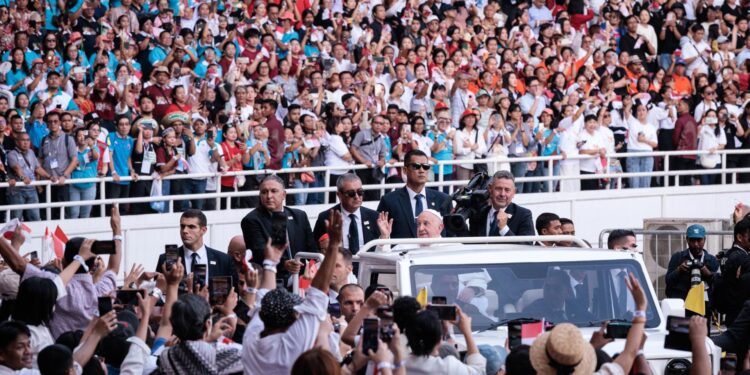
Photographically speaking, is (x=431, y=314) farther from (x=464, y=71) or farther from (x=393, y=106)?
(x=464, y=71)

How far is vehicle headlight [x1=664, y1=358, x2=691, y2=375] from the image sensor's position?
924 cm

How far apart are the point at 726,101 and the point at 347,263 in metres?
15.8

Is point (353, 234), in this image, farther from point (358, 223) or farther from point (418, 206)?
point (418, 206)

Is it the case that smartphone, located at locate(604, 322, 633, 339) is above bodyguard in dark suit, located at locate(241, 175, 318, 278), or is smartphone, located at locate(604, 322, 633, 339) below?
below

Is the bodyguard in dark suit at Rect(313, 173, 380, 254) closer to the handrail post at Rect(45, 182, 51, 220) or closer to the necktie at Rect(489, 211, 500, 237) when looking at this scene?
the necktie at Rect(489, 211, 500, 237)

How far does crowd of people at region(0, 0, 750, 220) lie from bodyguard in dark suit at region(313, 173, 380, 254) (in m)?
5.98

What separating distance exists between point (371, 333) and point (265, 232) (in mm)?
4795

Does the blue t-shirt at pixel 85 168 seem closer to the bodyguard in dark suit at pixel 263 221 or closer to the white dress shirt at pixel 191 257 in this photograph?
the bodyguard in dark suit at pixel 263 221

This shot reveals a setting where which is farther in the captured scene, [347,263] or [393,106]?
[393,106]

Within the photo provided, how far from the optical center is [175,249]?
10.0m

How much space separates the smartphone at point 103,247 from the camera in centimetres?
943

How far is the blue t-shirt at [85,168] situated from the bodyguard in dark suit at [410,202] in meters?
6.02

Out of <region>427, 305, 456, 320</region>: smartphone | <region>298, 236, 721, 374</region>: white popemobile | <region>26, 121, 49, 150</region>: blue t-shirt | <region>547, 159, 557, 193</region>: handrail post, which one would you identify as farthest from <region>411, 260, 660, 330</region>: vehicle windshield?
<region>547, 159, 557, 193</region>: handrail post

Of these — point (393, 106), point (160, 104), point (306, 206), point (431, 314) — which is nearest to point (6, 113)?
point (160, 104)
